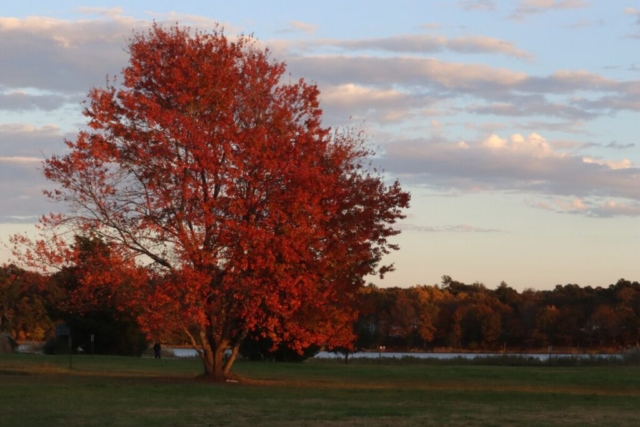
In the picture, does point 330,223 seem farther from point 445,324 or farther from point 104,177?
point 445,324

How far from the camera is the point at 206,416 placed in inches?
849

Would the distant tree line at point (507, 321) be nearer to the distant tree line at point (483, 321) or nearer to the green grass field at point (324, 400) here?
the distant tree line at point (483, 321)

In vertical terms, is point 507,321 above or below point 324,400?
above

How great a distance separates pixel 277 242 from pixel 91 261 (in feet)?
20.4

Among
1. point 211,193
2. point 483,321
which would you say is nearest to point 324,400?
point 211,193

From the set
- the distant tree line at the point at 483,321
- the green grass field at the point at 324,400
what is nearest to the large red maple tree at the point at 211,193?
the green grass field at the point at 324,400

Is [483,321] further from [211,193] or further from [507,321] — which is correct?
[211,193]

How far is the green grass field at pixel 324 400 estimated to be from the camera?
21125 mm

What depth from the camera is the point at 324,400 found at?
91.1ft

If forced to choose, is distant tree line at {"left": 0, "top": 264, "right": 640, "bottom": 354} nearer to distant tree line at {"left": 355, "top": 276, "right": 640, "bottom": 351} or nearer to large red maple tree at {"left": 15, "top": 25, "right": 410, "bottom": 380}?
distant tree line at {"left": 355, "top": 276, "right": 640, "bottom": 351}

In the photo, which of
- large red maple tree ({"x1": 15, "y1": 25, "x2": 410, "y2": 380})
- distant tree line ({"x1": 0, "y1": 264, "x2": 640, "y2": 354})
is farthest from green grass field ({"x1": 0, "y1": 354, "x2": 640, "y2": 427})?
distant tree line ({"x1": 0, "y1": 264, "x2": 640, "y2": 354})

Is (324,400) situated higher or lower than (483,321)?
lower

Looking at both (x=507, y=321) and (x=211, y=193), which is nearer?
(x=211, y=193)

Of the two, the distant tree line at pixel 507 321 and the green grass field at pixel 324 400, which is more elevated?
the distant tree line at pixel 507 321
